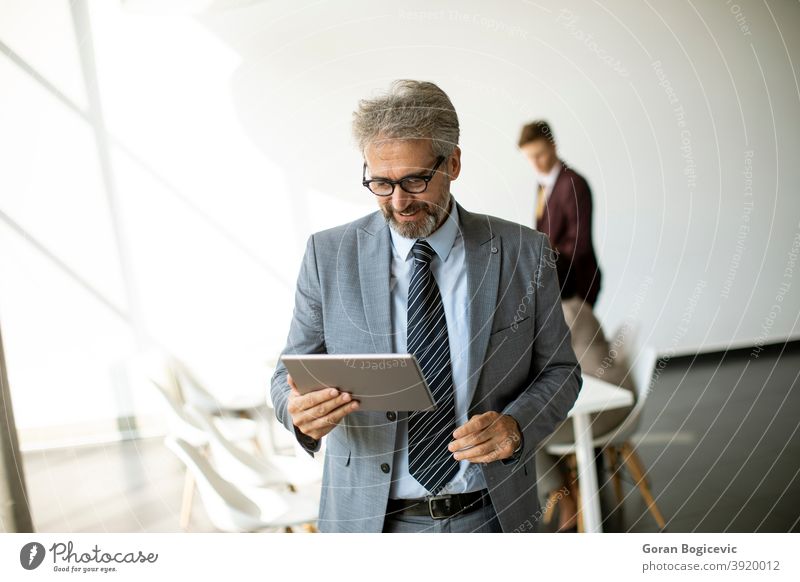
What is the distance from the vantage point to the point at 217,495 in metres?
2.07

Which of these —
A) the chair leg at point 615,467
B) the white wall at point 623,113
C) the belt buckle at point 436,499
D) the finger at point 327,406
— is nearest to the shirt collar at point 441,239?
the white wall at point 623,113

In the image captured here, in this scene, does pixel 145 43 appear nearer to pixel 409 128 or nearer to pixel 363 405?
pixel 409 128

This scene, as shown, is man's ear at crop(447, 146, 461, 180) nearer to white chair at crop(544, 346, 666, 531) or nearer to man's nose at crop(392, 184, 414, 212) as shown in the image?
man's nose at crop(392, 184, 414, 212)

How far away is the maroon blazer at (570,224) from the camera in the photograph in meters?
2.00

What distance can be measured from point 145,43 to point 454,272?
1.10 metres

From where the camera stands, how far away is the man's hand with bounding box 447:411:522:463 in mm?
1460

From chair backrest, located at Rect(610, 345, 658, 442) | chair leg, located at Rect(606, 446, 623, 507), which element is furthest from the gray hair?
chair leg, located at Rect(606, 446, 623, 507)

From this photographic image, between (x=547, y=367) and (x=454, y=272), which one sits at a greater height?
(x=454, y=272)

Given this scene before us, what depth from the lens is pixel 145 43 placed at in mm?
2096

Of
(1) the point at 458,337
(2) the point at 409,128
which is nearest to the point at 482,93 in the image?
(2) the point at 409,128

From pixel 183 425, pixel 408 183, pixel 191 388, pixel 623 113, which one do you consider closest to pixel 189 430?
pixel 183 425

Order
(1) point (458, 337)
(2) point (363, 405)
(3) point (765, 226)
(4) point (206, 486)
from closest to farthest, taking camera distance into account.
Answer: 1. (2) point (363, 405)
2. (1) point (458, 337)
3. (3) point (765, 226)
4. (4) point (206, 486)

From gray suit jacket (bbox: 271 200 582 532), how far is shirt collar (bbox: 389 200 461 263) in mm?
22

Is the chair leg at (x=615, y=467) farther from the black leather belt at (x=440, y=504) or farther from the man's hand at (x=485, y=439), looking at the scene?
the man's hand at (x=485, y=439)
